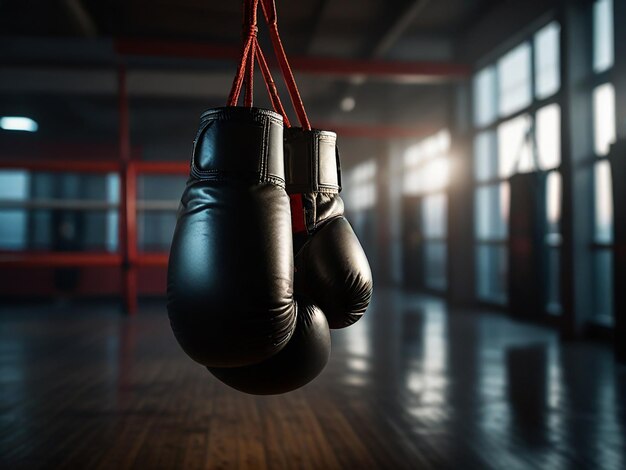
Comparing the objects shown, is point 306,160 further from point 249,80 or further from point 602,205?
point 602,205

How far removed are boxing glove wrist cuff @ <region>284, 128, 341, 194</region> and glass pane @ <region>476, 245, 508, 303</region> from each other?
6374 mm

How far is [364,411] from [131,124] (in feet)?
27.2

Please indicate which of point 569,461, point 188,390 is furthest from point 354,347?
point 569,461

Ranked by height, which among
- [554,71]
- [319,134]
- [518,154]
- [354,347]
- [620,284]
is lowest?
[354,347]

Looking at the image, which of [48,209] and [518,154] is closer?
[518,154]

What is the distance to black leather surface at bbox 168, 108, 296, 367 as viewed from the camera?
1099 mm

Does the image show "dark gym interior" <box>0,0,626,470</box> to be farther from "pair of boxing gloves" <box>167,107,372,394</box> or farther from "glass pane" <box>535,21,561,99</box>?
"pair of boxing gloves" <box>167,107,372,394</box>

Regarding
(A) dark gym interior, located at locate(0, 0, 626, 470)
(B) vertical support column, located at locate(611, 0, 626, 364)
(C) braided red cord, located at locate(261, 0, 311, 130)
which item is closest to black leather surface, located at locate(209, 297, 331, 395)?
(C) braided red cord, located at locate(261, 0, 311, 130)

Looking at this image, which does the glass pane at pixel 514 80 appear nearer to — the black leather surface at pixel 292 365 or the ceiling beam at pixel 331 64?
the ceiling beam at pixel 331 64

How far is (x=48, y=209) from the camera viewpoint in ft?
26.7

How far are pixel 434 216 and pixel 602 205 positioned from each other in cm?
442

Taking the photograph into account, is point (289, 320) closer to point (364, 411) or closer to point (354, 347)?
point (364, 411)

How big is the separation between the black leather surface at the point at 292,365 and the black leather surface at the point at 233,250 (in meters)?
0.05

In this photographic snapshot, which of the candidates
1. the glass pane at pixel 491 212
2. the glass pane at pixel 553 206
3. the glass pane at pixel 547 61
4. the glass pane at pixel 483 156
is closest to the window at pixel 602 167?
the glass pane at pixel 547 61
